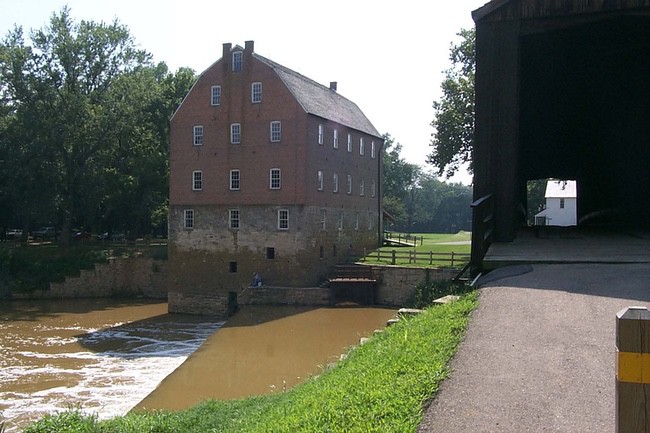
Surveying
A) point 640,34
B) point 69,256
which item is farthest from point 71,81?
point 640,34

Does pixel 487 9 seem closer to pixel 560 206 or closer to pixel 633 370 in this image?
pixel 633 370

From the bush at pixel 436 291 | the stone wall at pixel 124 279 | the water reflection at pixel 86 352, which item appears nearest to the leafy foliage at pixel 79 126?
the stone wall at pixel 124 279

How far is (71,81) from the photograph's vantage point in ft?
152

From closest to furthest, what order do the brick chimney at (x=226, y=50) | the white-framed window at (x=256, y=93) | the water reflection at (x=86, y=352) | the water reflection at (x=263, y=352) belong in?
the water reflection at (x=86, y=352) < the water reflection at (x=263, y=352) < the white-framed window at (x=256, y=93) < the brick chimney at (x=226, y=50)

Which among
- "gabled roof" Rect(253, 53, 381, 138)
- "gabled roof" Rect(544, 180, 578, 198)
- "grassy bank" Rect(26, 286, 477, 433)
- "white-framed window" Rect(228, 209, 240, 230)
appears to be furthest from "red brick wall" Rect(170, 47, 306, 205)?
"gabled roof" Rect(544, 180, 578, 198)

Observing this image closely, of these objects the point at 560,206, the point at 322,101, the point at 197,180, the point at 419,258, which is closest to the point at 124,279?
the point at 197,180

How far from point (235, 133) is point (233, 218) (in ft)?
16.8

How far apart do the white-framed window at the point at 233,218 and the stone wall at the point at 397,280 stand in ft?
28.1

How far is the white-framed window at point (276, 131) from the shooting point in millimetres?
36875

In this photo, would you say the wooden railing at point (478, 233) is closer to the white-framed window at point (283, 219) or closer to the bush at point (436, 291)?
the bush at point (436, 291)

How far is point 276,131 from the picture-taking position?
3697cm

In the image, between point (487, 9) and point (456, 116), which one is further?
point (456, 116)

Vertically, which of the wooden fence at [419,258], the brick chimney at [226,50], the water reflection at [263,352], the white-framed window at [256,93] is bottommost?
the water reflection at [263,352]

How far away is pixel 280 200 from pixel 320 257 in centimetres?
435
